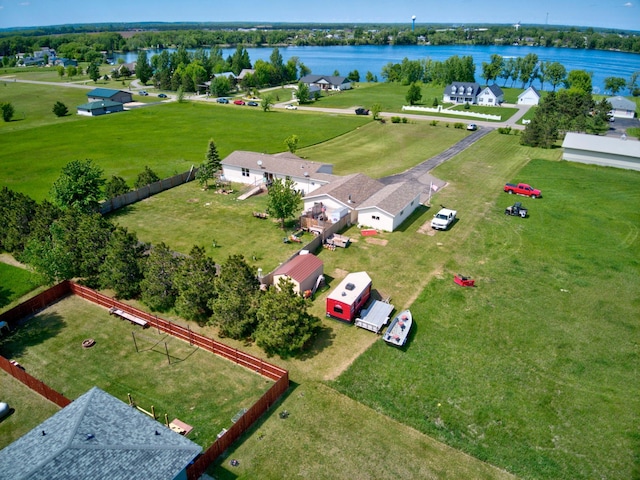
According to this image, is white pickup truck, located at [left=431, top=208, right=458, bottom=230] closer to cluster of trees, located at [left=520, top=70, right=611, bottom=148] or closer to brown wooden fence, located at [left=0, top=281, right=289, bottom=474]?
brown wooden fence, located at [left=0, top=281, right=289, bottom=474]

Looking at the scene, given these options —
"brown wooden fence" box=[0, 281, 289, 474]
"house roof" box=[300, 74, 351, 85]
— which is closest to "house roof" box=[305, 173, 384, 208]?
"brown wooden fence" box=[0, 281, 289, 474]

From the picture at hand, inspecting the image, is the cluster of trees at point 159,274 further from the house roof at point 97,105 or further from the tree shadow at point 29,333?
the house roof at point 97,105

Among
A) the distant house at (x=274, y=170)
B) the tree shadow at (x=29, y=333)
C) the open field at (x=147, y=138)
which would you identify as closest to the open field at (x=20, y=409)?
the tree shadow at (x=29, y=333)

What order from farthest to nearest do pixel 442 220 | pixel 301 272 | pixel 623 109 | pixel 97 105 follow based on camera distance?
pixel 97 105, pixel 623 109, pixel 442 220, pixel 301 272

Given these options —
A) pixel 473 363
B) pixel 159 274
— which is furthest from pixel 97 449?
pixel 473 363

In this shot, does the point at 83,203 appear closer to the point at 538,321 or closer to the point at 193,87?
the point at 538,321

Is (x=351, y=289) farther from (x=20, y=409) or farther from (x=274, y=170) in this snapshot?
(x=274, y=170)

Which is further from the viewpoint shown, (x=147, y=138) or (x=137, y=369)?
(x=147, y=138)

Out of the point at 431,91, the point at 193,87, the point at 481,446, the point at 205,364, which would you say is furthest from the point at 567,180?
the point at 193,87
